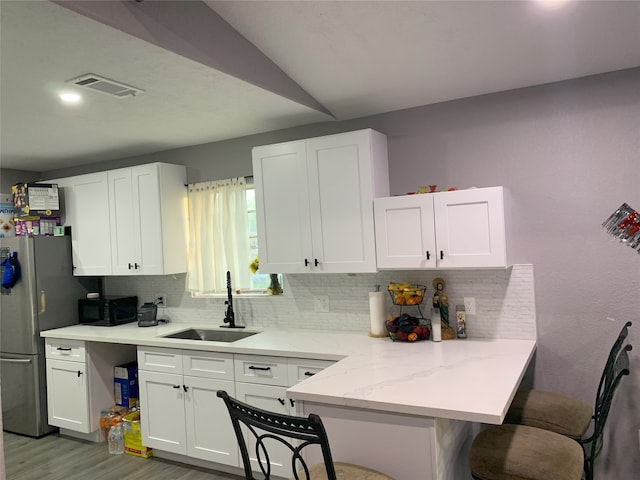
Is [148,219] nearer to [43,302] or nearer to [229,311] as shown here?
[229,311]

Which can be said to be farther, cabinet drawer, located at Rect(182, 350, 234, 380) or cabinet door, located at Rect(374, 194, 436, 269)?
cabinet drawer, located at Rect(182, 350, 234, 380)

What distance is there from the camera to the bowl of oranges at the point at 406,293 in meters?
3.02

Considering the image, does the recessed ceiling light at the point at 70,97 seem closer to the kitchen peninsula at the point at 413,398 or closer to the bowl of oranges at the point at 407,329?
the kitchen peninsula at the point at 413,398

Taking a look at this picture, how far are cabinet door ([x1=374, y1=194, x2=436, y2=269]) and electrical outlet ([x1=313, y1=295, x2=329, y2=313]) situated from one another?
26.2 inches

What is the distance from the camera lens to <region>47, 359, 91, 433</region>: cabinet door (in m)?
3.92

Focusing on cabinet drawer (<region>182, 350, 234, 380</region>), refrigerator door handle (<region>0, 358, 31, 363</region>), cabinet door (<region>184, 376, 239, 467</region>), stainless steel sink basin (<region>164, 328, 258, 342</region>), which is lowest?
cabinet door (<region>184, 376, 239, 467</region>)

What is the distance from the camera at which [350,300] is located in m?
3.43

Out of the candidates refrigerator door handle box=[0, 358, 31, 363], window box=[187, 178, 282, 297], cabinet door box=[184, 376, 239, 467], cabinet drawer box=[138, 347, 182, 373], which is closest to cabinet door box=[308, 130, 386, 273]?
window box=[187, 178, 282, 297]

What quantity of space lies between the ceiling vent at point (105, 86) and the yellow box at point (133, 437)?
2476 mm

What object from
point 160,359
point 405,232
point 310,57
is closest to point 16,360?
point 160,359

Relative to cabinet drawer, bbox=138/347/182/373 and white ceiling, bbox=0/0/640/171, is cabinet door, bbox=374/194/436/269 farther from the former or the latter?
cabinet drawer, bbox=138/347/182/373

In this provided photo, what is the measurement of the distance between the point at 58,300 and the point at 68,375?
693mm

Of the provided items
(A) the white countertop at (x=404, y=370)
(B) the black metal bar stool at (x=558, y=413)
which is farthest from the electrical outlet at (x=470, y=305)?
(B) the black metal bar stool at (x=558, y=413)

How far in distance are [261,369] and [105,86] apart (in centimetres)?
186
